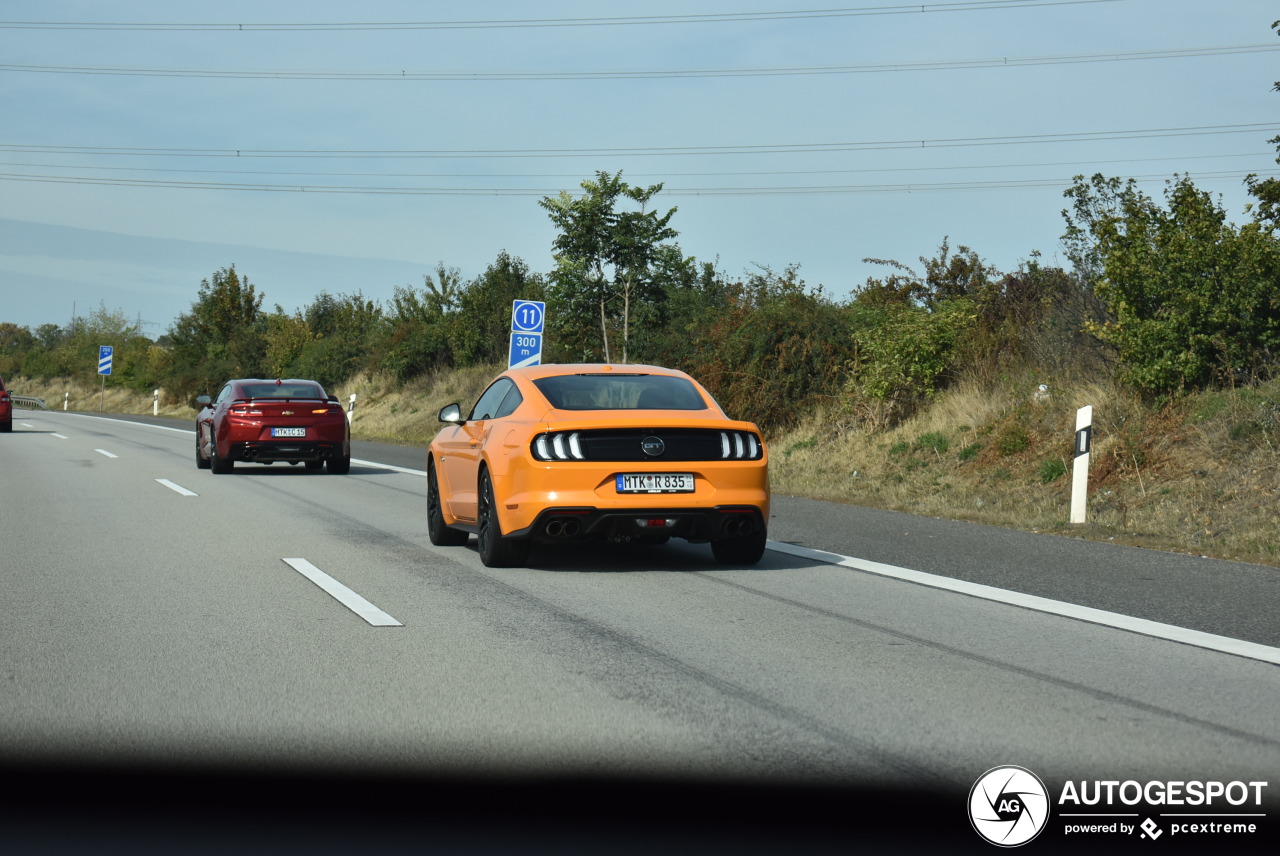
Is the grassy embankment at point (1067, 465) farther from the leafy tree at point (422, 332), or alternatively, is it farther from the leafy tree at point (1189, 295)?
the leafy tree at point (422, 332)

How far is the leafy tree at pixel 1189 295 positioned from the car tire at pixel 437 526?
8.72 meters

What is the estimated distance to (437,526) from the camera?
11.0 meters

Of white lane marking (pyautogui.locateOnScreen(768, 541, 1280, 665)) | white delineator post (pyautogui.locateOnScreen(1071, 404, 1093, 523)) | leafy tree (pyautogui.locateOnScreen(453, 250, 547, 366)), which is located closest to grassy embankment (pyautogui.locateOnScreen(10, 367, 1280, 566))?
white delineator post (pyautogui.locateOnScreen(1071, 404, 1093, 523))

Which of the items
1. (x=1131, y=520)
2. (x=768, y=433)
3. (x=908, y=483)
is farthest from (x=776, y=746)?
(x=768, y=433)

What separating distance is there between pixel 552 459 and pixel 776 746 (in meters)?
4.39

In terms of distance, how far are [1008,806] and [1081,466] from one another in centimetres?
929

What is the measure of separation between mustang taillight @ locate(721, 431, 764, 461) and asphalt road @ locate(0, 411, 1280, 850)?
0.82 meters

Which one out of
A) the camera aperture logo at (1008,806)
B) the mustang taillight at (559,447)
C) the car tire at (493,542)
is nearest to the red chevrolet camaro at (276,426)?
the car tire at (493,542)

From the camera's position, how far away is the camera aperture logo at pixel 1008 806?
389 centimetres

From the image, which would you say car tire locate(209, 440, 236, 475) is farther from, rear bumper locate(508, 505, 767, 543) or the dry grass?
rear bumper locate(508, 505, 767, 543)

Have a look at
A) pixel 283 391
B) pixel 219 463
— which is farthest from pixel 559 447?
pixel 283 391

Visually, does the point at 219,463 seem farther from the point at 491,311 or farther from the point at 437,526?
the point at 491,311

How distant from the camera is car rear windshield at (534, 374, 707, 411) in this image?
9453 millimetres

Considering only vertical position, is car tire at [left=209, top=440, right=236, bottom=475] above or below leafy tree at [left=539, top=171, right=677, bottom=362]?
below
